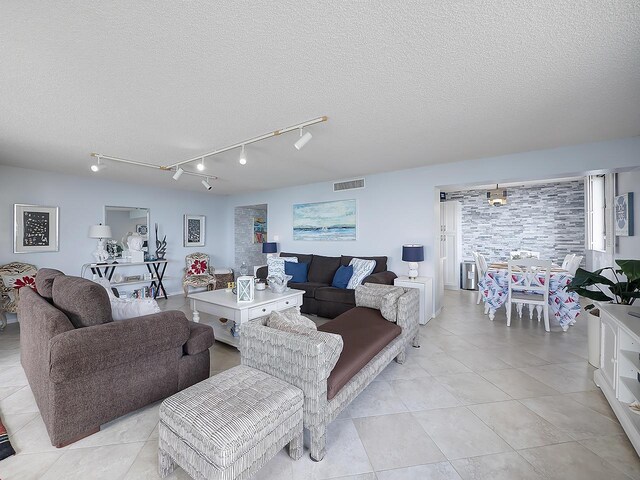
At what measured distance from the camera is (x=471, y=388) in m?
2.27

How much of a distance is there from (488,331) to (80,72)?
186 inches

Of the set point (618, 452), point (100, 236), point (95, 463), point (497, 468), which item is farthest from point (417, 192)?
point (100, 236)

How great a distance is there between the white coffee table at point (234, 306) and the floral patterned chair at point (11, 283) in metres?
2.53

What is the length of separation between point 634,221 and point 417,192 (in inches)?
103

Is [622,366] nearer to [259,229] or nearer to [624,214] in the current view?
[624,214]

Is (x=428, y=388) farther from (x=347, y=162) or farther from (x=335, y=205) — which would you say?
(x=335, y=205)

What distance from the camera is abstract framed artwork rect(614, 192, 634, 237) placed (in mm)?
3529

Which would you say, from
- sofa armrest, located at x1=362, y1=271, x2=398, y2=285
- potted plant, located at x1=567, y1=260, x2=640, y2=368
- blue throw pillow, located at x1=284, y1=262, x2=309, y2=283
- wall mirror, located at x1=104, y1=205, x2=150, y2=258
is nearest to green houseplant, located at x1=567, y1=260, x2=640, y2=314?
potted plant, located at x1=567, y1=260, x2=640, y2=368

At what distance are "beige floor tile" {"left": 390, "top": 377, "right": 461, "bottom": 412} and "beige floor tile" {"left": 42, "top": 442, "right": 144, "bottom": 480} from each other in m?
1.79

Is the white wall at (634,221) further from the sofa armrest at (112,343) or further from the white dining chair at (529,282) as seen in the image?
the sofa armrest at (112,343)

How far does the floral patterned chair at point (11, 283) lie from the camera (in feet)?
12.1

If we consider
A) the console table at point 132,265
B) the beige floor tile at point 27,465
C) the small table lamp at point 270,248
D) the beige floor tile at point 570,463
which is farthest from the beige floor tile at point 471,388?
the console table at point 132,265

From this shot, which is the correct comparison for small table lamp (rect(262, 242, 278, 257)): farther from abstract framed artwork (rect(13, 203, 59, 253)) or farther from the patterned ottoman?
the patterned ottoman

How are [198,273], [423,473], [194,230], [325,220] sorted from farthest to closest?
[194,230] < [198,273] < [325,220] < [423,473]
